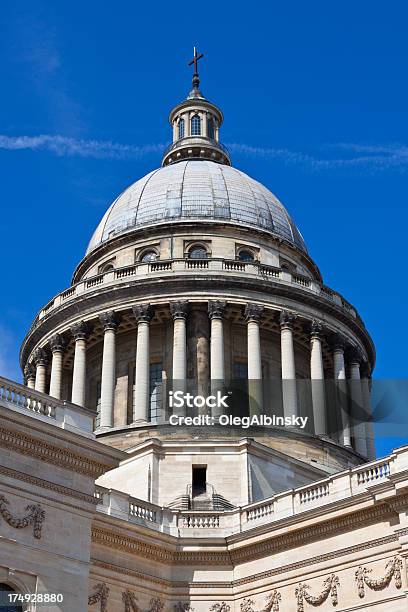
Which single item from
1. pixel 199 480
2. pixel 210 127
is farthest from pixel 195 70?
pixel 199 480

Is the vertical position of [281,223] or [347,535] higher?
[281,223]

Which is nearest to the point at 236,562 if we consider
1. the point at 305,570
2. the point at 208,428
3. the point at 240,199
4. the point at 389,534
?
the point at 305,570

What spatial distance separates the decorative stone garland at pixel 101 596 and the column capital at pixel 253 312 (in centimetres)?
1898

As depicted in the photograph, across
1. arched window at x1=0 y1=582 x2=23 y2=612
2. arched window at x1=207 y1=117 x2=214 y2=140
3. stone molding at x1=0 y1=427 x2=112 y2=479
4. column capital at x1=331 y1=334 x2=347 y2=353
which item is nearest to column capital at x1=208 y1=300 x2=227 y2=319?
column capital at x1=331 y1=334 x2=347 y2=353

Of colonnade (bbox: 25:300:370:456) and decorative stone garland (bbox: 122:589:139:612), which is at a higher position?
colonnade (bbox: 25:300:370:456)

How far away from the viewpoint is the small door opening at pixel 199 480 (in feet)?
140

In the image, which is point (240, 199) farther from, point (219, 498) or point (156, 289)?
point (219, 498)

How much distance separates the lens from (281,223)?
187ft

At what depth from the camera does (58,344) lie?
51719 mm

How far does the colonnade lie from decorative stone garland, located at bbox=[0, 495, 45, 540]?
18702mm

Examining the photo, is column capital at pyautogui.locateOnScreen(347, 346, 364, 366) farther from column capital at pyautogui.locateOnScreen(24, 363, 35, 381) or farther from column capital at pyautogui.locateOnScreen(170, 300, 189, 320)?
column capital at pyautogui.locateOnScreen(24, 363, 35, 381)

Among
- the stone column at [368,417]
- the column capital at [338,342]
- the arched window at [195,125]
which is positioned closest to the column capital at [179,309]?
the column capital at [338,342]

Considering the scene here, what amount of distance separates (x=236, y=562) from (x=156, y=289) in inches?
670

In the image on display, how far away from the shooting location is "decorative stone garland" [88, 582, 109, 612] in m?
32.0
